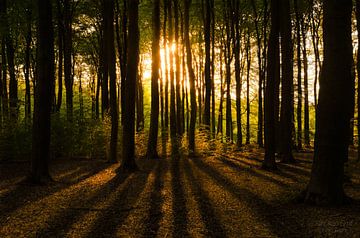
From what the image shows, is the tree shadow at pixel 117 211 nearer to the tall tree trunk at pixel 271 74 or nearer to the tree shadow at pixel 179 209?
the tree shadow at pixel 179 209

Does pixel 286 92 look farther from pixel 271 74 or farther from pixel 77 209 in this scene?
pixel 77 209

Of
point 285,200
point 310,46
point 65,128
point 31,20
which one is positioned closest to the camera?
point 285,200

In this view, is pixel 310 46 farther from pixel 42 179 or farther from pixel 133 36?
pixel 42 179

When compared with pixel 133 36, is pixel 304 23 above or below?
above

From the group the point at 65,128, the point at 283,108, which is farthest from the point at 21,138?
the point at 283,108

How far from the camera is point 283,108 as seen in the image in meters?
16.5

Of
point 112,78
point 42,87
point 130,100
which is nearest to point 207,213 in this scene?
point 42,87

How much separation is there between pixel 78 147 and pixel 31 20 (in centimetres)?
847

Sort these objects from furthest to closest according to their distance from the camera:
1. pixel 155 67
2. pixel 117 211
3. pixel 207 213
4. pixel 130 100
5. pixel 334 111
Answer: pixel 155 67 → pixel 130 100 → pixel 117 211 → pixel 334 111 → pixel 207 213

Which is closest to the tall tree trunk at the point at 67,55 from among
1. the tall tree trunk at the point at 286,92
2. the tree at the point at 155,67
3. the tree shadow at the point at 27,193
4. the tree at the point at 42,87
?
the tree at the point at 155,67

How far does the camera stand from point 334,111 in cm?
707

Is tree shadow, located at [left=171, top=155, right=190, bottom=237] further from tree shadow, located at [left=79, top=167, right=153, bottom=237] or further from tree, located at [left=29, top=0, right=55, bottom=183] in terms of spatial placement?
tree, located at [left=29, top=0, right=55, bottom=183]

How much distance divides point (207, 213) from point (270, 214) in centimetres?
112

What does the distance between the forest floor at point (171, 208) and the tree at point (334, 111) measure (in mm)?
427
